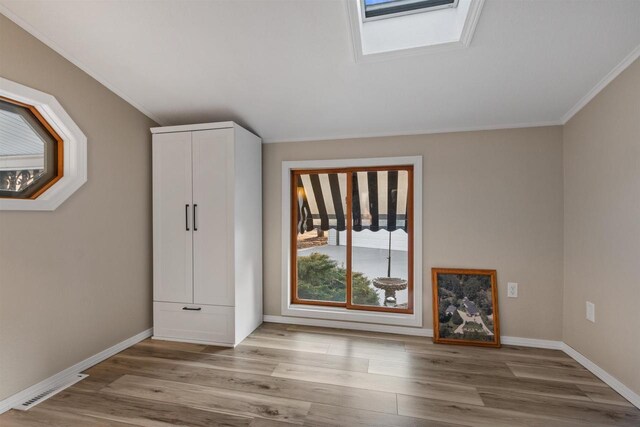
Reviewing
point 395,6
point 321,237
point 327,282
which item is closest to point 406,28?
point 395,6

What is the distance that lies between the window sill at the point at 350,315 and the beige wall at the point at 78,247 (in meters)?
1.45

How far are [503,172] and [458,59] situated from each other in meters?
1.19

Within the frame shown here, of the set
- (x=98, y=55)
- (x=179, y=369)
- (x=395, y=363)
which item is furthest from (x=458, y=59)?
(x=179, y=369)

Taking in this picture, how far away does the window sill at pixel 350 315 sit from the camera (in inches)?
112

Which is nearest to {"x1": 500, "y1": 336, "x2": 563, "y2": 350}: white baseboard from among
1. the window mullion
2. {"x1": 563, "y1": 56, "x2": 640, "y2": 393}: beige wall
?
{"x1": 563, "y1": 56, "x2": 640, "y2": 393}: beige wall

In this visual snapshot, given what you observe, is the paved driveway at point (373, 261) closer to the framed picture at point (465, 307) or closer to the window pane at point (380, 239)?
the window pane at point (380, 239)

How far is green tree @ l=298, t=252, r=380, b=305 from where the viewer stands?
3.09 m

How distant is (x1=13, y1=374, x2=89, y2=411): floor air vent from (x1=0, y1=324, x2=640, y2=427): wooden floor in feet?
0.17

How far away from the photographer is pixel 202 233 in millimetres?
2639

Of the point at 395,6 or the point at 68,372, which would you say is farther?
the point at 68,372

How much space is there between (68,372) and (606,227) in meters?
3.93

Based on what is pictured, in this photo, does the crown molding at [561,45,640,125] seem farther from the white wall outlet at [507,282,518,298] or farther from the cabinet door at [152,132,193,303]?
the cabinet door at [152,132,193,303]

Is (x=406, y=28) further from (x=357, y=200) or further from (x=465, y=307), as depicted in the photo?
(x=465, y=307)

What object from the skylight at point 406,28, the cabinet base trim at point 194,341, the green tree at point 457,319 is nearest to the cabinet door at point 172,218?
the cabinet base trim at point 194,341
